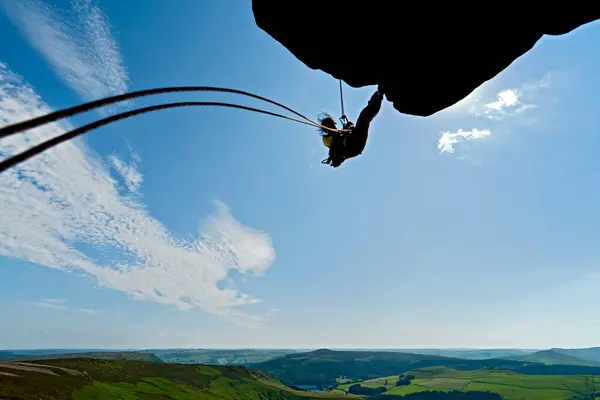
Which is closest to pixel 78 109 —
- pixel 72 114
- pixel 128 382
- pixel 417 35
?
pixel 72 114

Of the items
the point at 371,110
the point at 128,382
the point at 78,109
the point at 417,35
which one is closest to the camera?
the point at 78,109

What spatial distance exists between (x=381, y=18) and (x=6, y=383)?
122m

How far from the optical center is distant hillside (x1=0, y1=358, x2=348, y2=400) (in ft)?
293

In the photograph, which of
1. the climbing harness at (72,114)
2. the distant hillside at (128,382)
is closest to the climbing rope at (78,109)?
the climbing harness at (72,114)

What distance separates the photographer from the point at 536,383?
7785 inches

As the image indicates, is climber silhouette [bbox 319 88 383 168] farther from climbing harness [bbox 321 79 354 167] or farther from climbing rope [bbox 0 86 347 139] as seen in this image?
climbing rope [bbox 0 86 347 139]

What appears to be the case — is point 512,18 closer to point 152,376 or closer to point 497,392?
point 152,376

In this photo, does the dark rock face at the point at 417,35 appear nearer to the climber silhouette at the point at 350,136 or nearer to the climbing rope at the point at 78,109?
the climber silhouette at the point at 350,136

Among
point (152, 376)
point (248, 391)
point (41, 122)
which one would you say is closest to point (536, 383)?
point (248, 391)

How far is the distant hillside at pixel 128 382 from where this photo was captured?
293 feet

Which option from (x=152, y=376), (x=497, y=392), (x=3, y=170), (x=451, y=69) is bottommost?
(x=497, y=392)

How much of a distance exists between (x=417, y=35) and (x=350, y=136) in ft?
10.8

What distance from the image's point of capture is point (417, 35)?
22.4ft

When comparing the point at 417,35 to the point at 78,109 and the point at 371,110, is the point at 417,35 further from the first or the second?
the point at 78,109
